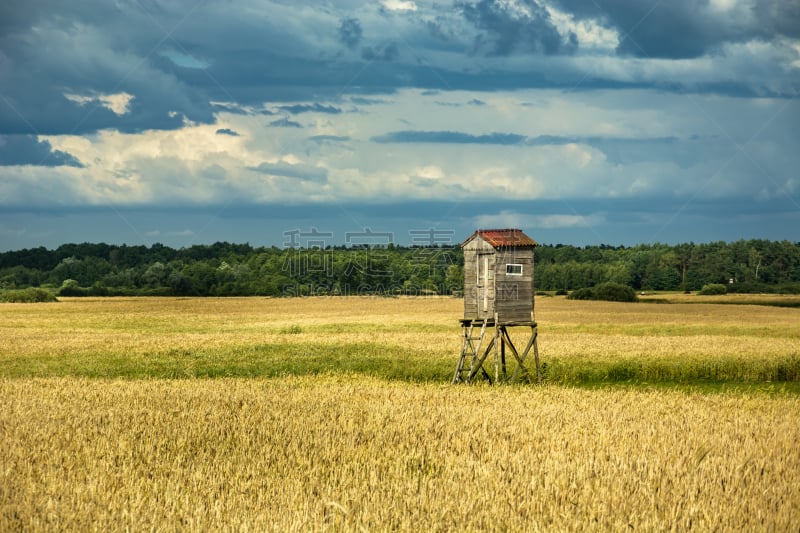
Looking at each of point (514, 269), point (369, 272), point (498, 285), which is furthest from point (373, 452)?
point (369, 272)

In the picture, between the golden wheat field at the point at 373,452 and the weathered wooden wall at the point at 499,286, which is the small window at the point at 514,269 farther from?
the golden wheat field at the point at 373,452

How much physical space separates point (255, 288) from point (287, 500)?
106 m

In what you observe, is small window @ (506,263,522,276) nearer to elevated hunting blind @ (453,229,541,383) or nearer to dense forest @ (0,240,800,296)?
elevated hunting blind @ (453,229,541,383)

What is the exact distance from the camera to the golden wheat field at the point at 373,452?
1073 centimetres

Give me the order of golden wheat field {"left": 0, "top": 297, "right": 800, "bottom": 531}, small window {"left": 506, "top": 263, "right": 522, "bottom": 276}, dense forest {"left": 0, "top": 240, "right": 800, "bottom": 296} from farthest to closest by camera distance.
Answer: dense forest {"left": 0, "top": 240, "right": 800, "bottom": 296} < small window {"left": 506, "top": 263, "right": 522, "bottom": 276} < golden wheat field {"left": 0, "top": 297, "right": 800, "bottom": 531}

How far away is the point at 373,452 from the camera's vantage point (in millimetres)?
14727

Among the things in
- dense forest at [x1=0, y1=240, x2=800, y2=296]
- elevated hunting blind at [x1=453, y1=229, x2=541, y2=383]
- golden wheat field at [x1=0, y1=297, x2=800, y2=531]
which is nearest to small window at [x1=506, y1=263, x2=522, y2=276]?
elevated hunting blind at [x1=453, y1=229, x2=541, y2=383]

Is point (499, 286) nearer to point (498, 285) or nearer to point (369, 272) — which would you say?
point (498, 285)

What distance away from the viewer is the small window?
97.8 ft

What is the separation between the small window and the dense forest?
82.0 metres

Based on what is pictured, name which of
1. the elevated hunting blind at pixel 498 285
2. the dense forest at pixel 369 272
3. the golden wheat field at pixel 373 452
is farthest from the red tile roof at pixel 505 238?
the dense forest at pixel 369 272

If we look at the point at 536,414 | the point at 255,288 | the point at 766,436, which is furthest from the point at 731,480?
the point at 255,288

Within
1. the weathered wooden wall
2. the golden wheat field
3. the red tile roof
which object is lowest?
the golden wheat field

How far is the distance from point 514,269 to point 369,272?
101271 millimetres
